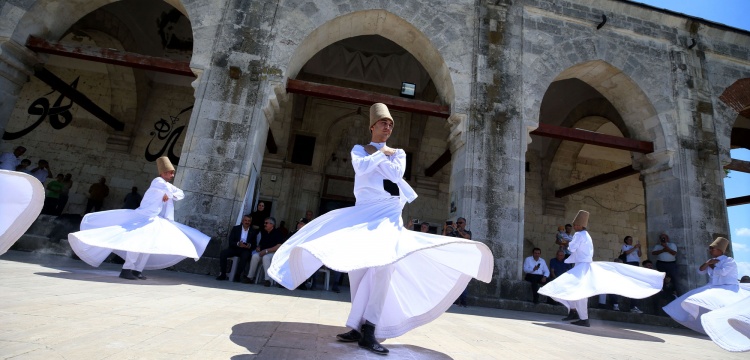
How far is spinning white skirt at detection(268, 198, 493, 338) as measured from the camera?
2066mm

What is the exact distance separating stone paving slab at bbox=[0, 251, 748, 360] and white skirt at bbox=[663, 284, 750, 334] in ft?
3.69

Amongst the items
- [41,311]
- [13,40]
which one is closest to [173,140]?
[13,40]

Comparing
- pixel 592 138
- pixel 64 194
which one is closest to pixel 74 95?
pixel 64 194

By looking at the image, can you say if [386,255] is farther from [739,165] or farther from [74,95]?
[739,165]

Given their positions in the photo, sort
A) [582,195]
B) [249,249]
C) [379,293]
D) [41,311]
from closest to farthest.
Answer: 1. [41,311]
2. [379,293]
3. [249,249]
4. [582,195]

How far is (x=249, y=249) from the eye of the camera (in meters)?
5.95

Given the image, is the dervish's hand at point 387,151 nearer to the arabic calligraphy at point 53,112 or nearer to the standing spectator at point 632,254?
the standing spectator at point 632,254

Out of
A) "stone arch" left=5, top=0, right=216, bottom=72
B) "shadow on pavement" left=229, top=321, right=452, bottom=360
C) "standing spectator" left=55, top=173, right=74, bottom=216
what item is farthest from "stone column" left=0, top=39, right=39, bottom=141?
"shadow on pavement" left=229, top=321, right=452, bottom=360

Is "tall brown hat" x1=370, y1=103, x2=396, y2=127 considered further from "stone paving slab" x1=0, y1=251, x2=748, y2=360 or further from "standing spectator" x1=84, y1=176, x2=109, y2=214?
"standing spectator" x1=84, y1=176, x2=109, y2=214

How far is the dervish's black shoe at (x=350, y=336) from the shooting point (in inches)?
89.2

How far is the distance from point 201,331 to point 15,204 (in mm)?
1117

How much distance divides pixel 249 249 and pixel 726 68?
39.3ft

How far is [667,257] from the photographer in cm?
766

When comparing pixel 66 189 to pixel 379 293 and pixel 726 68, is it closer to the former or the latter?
pixel 379 293
